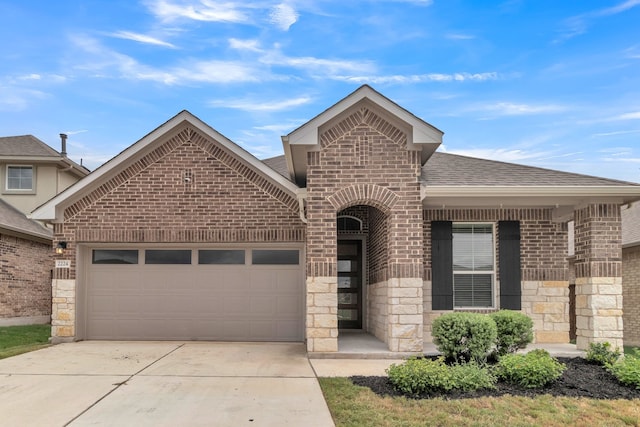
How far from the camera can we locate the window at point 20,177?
2125 cm

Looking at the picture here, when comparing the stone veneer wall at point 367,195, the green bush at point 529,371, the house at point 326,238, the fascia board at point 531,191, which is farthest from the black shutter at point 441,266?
the green bush at point 529,371

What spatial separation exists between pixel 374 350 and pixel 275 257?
381 cm

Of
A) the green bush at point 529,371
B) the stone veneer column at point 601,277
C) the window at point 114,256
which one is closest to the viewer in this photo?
the green bush at point 529,371

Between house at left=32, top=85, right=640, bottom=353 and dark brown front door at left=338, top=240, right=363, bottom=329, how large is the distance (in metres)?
0.07

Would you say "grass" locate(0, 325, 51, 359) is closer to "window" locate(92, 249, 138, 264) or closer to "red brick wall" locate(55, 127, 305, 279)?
"red brick wall" locate(55, 127, 305, 279)

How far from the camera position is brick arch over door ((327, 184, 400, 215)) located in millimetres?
10898

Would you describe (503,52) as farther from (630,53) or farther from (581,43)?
(630,53)

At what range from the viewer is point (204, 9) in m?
13.0

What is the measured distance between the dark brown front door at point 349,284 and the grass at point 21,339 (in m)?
7.22

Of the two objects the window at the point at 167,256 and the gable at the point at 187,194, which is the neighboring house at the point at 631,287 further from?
the window at the point at 167,256

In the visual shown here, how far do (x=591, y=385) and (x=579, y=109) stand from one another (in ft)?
36.2

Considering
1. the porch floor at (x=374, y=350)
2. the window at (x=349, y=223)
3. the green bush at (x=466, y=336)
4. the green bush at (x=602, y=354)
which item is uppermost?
the window at (x=349, y=223)

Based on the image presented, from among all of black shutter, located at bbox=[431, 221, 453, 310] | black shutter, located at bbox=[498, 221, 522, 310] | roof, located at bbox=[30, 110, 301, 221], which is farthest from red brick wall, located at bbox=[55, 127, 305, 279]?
black shutter, located at bbox=[498, 221, 522, 310]

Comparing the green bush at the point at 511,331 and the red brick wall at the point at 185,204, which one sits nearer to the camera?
the green bush at the point at 511,331
